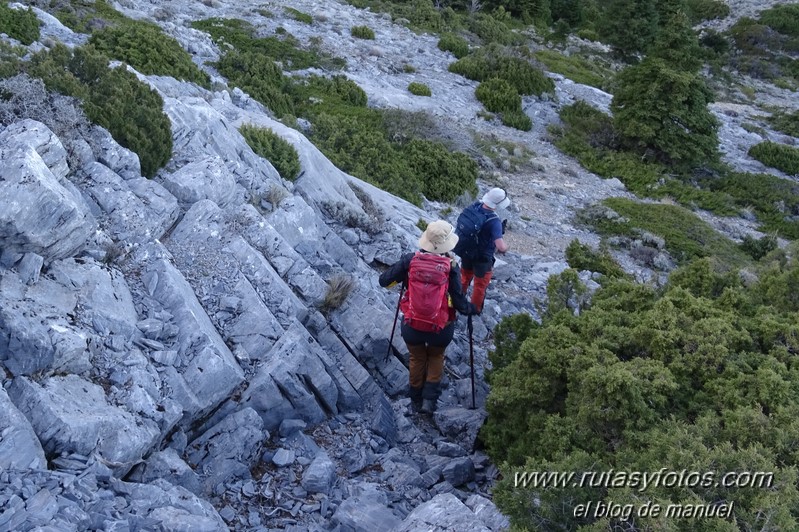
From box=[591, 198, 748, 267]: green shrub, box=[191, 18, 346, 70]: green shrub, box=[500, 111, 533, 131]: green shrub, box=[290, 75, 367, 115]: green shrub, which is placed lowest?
box=[591, 198, 748, 267]: green shrub

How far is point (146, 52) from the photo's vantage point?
1413 cm

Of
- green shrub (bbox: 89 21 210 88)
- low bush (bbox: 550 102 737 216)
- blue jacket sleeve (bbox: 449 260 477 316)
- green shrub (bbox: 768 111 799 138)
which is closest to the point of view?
blue jacket sleeve (bbox: 449 260 477 316)

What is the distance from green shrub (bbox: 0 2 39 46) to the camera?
42.4 feet

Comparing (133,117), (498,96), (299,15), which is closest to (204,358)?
(133,117)

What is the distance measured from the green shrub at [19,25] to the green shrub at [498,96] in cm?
1435

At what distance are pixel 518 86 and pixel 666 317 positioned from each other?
19770 millimetres

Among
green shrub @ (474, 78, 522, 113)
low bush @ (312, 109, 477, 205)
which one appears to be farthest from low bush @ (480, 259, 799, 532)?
green shrub @ (474, 78, 522, 113)

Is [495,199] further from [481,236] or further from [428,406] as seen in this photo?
[428,406]

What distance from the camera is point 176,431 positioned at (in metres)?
5.73

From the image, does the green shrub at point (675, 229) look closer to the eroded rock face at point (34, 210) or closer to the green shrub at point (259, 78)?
the green shrub at point (259, 78)

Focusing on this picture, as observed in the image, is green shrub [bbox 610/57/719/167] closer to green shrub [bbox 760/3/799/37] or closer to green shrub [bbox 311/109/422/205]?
green shrub [bbox 311/109/422/205]

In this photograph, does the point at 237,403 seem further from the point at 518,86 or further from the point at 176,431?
the point at 518,86

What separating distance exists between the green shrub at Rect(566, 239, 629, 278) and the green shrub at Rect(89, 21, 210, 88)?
916cm

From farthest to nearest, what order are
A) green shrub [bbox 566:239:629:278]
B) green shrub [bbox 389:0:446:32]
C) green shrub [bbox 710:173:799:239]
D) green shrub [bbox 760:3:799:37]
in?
green shrub [bbox 760:3:799:37]
green shrub [bbox 389:0:446:32]
green shrub [bbox 710:173:799:239]
green shrub [bbox 566:239:629:278]
